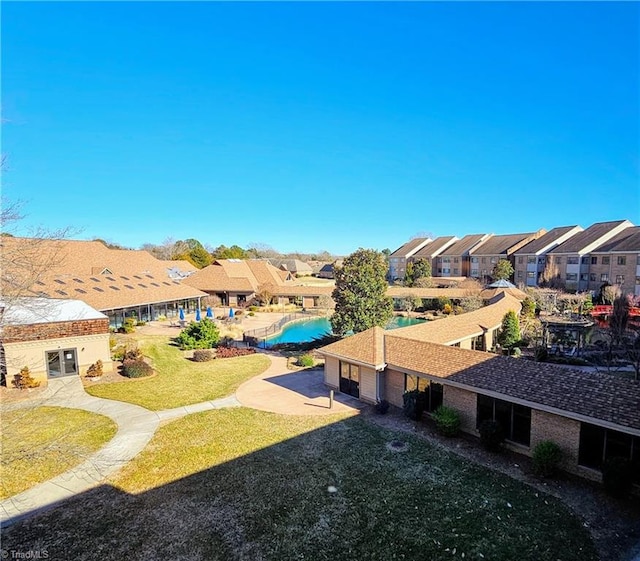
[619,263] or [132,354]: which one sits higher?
[619,263]

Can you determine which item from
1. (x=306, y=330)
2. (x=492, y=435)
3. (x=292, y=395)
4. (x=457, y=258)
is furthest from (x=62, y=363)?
(x=457, y=258)

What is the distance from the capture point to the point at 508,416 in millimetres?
13242

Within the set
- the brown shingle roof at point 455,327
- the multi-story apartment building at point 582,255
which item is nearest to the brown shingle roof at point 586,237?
the multi-story apartment building at point 582,255

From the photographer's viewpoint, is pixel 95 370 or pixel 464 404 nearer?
pixel 464 404

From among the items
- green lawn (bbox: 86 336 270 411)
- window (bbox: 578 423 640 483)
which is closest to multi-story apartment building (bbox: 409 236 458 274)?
green lawn (bbox: 86 336 270 411)

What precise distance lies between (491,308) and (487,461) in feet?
65.8

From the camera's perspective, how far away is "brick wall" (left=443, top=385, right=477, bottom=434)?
14.2 meters

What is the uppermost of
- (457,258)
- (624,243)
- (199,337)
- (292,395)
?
(624,243)

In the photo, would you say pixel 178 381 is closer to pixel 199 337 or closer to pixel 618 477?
pixel 199 337

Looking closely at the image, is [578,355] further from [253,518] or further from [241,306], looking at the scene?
[241,306]

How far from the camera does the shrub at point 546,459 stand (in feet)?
37.4

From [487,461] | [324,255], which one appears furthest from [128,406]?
[324,255]

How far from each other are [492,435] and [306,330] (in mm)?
28924

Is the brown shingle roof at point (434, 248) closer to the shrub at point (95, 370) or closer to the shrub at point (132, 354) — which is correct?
the shrub at point (132, 354)
